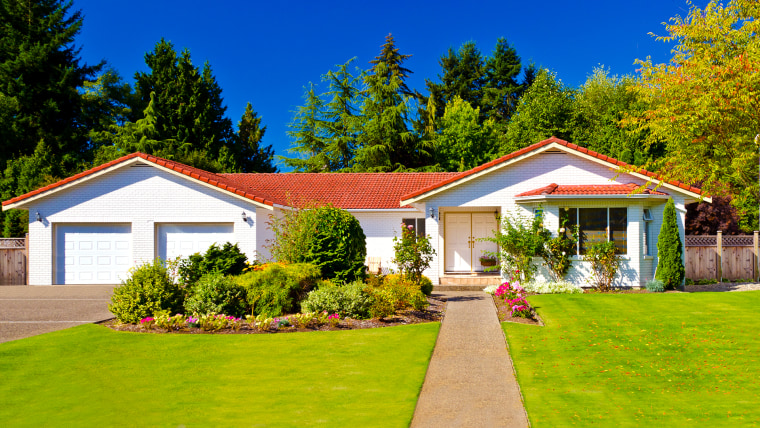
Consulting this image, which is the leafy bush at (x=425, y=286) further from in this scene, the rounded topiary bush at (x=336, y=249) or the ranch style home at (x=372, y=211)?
the ranch style home at (x=372, y=211)

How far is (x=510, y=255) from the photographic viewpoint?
18.9m

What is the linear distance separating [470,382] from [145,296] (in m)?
8.27

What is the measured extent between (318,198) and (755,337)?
17148mm

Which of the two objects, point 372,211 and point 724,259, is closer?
point 724,259

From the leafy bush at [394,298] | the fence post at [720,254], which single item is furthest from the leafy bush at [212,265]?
the fence post at [720,254]

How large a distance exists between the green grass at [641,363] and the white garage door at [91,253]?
15.6 metres

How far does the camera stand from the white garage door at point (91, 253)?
68.3 feet

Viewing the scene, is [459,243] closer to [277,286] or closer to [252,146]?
[277,286]

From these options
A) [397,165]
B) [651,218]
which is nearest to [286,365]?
[651,218]

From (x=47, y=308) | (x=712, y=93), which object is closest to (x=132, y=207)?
(x=47, y=308)

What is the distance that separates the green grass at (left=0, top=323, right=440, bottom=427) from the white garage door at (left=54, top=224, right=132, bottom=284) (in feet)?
33.2

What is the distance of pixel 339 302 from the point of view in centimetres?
1270

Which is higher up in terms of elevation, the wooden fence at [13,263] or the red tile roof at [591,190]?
the red tile roof at [591,190]

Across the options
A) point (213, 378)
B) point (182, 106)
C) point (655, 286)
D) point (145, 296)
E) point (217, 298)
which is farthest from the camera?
point (182, 106)
